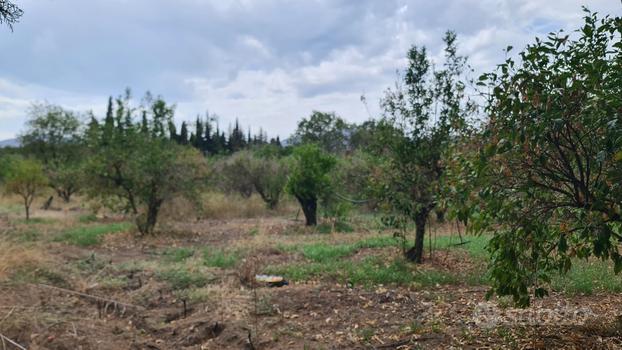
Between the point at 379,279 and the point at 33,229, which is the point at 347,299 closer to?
the point at 379,279

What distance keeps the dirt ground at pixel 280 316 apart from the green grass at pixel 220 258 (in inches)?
24.2

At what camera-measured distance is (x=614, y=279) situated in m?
6.79

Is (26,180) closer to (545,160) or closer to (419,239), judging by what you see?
(419,239)

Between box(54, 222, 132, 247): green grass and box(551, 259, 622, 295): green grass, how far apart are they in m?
10.6

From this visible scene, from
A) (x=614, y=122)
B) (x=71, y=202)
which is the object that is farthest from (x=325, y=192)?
(x=71, y=202)

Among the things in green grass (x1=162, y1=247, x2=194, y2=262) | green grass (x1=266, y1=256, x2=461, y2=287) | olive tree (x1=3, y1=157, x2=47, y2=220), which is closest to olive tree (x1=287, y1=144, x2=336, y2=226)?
green grass (x1=162, y1=247, x2=194, y2=262)

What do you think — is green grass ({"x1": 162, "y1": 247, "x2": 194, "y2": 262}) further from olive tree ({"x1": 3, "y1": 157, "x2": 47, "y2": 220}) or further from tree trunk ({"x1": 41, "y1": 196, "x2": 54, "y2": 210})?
tree trunk ({"x1": 41, "y1": 196, "x2": 54, "y2": 210})

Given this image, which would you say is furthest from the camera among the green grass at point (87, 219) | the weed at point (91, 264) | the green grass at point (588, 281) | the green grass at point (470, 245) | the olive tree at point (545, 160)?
the green grass at point (87, 219)

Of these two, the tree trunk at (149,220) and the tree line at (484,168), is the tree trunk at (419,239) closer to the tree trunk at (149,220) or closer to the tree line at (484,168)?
the tree line at (484,168)

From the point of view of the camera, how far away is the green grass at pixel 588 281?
21.2ft

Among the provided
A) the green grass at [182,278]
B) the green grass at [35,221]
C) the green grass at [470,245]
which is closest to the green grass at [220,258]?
the green grass at [182,278]

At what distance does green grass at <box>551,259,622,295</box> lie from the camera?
21.2ft

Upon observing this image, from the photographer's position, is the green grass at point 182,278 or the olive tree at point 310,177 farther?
the olive tree at point 310,177

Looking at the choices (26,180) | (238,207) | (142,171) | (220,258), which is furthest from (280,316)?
(26,180)
